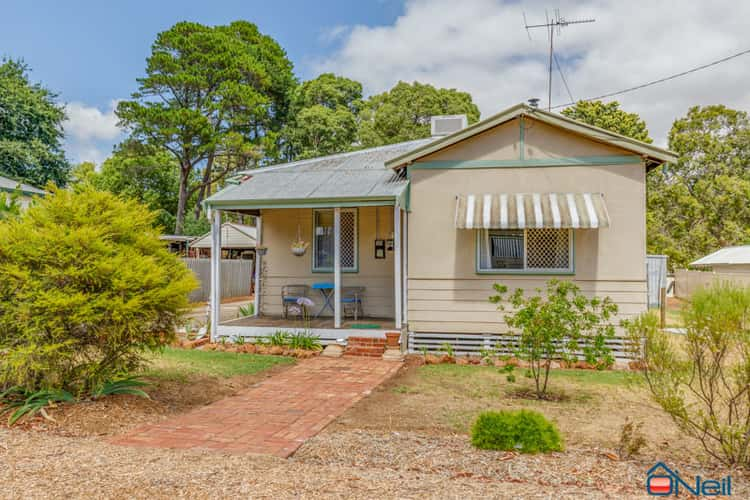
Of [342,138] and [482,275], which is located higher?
[342,138]

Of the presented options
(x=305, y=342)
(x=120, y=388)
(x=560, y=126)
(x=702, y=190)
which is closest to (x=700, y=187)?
(x=702, y=190)

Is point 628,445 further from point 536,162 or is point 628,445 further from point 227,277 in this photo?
point 227,277

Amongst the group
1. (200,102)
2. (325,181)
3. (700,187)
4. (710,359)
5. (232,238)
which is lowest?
(710,359)

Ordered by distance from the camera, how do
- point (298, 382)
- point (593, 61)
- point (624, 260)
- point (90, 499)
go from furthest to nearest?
point (593, 61) < point (624, 260) < point (298, 382) < point (90, 499)

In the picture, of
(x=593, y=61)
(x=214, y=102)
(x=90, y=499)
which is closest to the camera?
(x=90, y=499)

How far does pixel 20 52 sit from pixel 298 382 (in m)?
31.9

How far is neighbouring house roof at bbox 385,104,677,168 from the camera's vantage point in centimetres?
892

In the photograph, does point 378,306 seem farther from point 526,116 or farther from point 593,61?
point 593,61

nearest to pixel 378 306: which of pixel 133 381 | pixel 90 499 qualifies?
pixel 133 381

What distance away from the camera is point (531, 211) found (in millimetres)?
9023

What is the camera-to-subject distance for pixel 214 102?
2933 centimetres

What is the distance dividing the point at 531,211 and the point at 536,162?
1.08 metres

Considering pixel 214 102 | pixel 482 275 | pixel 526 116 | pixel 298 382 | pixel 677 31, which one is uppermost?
pixel 214 102

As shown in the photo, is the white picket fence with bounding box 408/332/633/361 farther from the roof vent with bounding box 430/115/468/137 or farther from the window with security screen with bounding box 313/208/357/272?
the roof vent with bounding box 430/115/468/137
